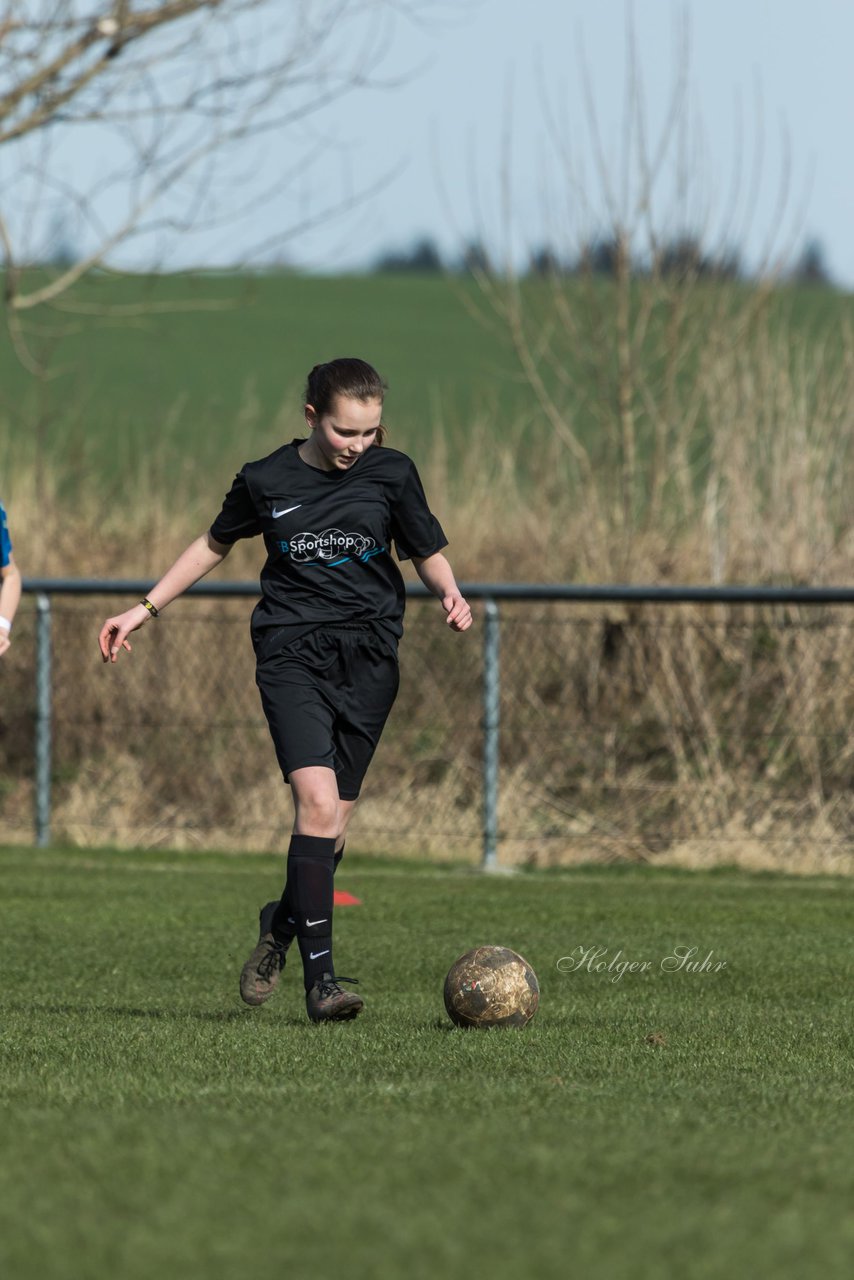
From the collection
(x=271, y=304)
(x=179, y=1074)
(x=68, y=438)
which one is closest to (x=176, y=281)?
(x=271, y=304)

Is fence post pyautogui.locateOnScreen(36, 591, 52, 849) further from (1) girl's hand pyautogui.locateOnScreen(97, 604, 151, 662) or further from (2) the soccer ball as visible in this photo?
(2) the soccer ball

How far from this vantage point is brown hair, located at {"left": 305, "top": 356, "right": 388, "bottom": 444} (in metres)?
5.55

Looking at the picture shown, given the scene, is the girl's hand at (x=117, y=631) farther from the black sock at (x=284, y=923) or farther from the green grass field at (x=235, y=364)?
the green grass field at (x=235, y=364)

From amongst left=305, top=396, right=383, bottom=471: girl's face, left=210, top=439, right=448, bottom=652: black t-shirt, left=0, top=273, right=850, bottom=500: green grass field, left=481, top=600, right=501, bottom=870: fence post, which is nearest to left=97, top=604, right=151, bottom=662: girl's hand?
left=210, top=439, right=448, bottom=652: black t-shirt

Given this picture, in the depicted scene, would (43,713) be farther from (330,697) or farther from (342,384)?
(342,384)

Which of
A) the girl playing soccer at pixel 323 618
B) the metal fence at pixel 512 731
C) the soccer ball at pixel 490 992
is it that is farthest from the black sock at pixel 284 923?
the metal fence at pixel 512 731

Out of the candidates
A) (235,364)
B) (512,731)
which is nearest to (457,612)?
(512,731)

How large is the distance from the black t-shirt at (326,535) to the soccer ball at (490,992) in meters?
1.00

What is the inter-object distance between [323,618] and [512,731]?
624 cm

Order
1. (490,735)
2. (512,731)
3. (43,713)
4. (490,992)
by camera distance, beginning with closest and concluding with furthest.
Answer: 1. (490,992)
2. (490,735)
3. (43,713)
4. (512,731)

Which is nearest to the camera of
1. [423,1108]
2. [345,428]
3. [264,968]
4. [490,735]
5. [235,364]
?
[423,1108]

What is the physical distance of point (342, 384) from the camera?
5.54 metres

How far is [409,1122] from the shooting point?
391 centimetres

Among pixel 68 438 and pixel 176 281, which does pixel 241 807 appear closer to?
pixel 68 438
